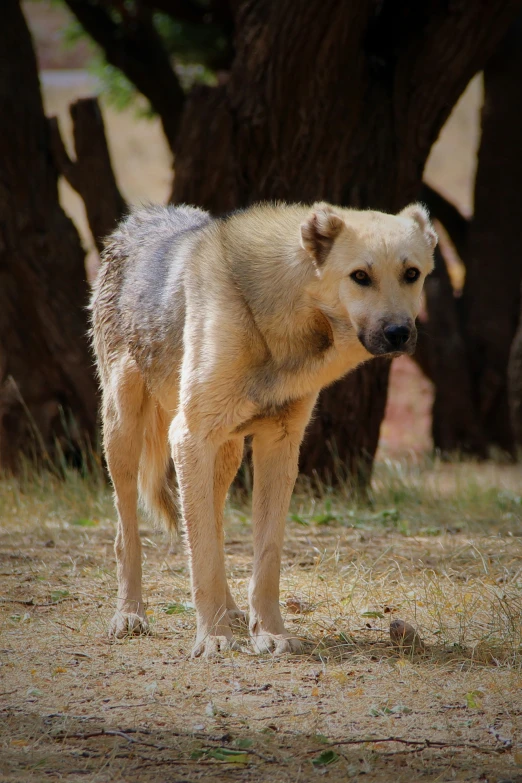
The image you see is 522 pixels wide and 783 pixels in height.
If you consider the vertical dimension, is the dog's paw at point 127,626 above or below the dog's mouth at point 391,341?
below

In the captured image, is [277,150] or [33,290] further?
[33,290]

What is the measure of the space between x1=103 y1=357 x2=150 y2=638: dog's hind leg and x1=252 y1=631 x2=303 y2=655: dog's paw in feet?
2.92

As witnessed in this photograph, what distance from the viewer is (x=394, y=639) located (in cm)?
450

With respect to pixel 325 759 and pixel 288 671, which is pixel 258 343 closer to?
pixel 288 671

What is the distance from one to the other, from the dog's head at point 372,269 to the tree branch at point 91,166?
456 centimetres

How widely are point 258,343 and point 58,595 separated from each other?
1898mm

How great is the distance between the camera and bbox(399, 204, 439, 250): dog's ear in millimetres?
4598

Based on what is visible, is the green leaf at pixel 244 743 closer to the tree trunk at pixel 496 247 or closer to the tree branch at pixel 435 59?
the tree branch at pixel 435 59

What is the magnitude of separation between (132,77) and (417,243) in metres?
7.55

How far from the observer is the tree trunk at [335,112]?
7.88 metres

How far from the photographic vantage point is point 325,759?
11.0 ft

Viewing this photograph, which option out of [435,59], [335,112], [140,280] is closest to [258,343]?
[140,280]

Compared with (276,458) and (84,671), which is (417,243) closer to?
(276,458)

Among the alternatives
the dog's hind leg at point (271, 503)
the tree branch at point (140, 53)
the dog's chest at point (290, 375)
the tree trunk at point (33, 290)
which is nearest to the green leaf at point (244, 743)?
the dog's hind leg at point (271, 503)
